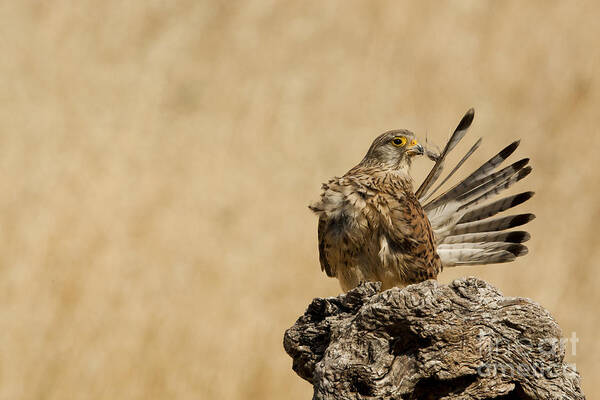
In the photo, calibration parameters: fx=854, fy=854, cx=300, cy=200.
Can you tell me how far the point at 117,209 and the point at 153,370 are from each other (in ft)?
3.47

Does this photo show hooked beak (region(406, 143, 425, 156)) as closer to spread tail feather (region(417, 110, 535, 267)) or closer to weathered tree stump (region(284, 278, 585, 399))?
spread tail feather (region(417, 110, 535, 267))

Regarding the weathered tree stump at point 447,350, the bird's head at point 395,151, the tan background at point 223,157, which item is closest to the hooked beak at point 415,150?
the bird's head at point 395,151

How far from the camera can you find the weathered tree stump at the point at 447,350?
1.94 meters

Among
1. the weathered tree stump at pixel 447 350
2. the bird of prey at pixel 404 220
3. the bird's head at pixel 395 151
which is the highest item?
the bird's head at pixel 395 151

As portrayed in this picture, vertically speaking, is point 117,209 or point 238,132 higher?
point 238,132

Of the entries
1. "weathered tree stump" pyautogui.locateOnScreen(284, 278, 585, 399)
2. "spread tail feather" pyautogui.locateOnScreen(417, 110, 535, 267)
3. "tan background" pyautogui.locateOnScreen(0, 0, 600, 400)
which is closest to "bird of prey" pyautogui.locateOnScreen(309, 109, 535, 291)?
"spread tail feather" pyautogui.locateOnScreen(417, 110, 535, 267)

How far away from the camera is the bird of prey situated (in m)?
3.15

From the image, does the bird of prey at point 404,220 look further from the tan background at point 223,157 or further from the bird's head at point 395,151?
the tan background at point 223,157

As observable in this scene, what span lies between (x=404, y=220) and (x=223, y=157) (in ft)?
9.45

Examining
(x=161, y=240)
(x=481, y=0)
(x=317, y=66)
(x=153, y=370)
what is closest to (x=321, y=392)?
(x=153, y=370)

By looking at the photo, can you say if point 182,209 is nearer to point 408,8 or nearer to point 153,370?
point 153,370

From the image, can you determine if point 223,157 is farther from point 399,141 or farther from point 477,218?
point 477,218

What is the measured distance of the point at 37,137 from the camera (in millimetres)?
5504

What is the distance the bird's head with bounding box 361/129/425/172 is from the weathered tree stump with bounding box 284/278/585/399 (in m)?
1.67
